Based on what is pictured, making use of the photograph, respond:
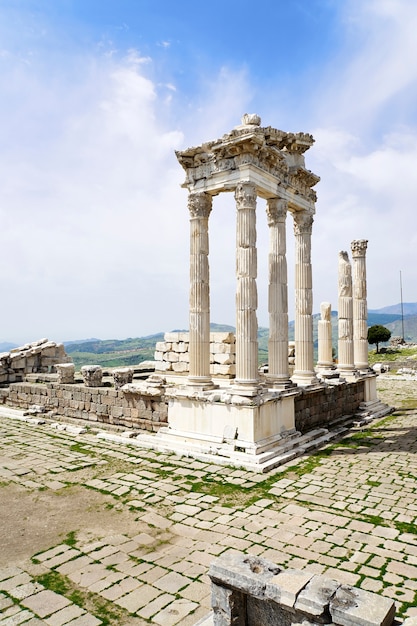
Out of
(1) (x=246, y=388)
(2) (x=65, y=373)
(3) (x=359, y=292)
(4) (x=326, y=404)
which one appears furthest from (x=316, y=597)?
(3) (x=359, y=292)

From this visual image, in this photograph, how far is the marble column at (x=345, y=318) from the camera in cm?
1630

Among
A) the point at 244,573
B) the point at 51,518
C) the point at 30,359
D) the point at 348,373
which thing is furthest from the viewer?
the point at 30,359

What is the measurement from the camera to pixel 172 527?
6797 mm

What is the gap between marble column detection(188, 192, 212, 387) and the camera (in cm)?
1158

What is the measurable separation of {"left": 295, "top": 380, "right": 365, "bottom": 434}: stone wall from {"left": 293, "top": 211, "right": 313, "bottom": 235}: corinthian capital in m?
4.77

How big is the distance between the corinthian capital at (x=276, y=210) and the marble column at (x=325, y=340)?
634 cm

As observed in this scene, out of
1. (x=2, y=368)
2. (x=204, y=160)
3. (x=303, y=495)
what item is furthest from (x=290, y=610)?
(x=2, y=368)

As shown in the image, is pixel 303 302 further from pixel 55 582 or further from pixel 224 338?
pixel 55 582

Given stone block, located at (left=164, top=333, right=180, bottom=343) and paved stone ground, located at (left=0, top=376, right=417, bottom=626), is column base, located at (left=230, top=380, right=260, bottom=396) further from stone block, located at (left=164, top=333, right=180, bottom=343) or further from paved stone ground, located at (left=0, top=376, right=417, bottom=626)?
stone block, located at (left=164, top=333, right=180, bottom=343)

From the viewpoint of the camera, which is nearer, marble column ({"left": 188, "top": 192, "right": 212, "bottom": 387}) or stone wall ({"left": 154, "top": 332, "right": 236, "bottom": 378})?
marble column ({"left": 188, "top": 192, "right": 212, "bottom": 387})

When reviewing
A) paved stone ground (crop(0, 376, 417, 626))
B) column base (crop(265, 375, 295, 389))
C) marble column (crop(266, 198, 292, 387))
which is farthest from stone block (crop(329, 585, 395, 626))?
marble column (crop(266, 198, 292, 387))

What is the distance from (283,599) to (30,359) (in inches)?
770

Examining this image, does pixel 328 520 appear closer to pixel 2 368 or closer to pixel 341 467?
pixel 341 467

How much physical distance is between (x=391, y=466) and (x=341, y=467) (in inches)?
42.7
